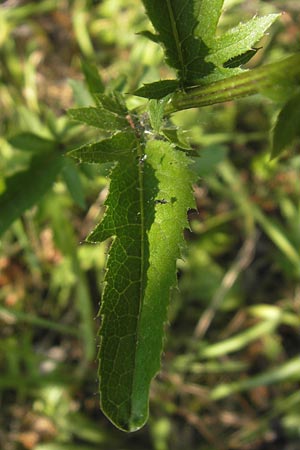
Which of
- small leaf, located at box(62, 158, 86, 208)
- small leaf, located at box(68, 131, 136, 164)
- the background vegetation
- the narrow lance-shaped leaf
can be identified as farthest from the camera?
the background vegetation

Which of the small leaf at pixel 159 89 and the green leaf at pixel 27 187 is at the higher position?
the small leaf at pixel 159 89

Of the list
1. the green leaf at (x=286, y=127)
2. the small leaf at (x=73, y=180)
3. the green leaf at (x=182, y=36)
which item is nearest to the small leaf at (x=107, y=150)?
the green leaf at (x=182, y=36)

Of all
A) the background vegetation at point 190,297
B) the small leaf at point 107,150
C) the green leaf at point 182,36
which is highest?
the green leaf at point 182,36

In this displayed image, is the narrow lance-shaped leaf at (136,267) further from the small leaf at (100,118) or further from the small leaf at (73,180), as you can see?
the small leaf at (73,180)

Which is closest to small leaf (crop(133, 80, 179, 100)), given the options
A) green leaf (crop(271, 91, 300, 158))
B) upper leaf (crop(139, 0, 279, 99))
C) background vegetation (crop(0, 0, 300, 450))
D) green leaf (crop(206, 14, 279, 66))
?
upper leaf (crop(139, 0, 279, 99))

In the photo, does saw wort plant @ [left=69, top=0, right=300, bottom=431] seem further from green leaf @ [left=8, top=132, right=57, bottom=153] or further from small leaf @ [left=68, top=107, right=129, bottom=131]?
green leaf @ [left=8, top=132, right=57, bottom=153]

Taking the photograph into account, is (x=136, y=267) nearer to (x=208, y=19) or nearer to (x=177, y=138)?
(x=177, y=138)

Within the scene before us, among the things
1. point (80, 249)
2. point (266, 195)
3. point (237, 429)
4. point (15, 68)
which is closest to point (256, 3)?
point (266, 195)
